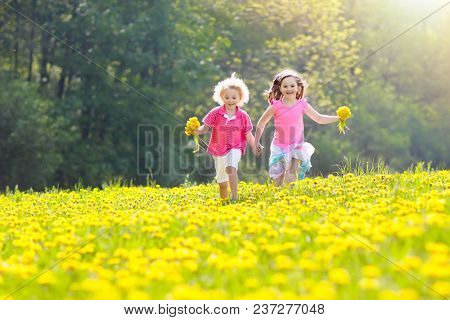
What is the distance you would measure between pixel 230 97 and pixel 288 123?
898 millimetres

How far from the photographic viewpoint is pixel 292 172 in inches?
321

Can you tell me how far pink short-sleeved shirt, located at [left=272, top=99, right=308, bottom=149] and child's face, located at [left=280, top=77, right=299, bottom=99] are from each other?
13 cm

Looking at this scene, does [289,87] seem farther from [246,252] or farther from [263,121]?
[246,252]

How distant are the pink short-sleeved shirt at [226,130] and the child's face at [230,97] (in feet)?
0.38

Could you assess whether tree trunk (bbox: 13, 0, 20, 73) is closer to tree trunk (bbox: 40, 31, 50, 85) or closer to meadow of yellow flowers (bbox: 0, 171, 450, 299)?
tree trunk (bbox: 40, 31, 50, 85)

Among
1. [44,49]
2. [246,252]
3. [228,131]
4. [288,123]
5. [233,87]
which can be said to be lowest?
[246,252]

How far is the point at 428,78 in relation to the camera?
34.9 m

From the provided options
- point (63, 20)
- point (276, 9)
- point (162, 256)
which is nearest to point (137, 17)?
point (63, 20)

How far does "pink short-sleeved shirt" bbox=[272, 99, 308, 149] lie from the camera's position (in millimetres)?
8164

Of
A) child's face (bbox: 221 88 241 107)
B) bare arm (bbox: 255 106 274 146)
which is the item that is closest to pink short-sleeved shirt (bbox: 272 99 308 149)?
bare arm (bbox: 255 106 274 146)

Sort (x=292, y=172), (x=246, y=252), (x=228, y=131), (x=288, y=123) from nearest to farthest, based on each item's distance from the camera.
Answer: (x=246, y=252) < (x=228, y=131) < (x=292, y=172) < (x=288, y=123)

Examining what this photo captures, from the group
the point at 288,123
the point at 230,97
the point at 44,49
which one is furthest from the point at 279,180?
the point at 44,49

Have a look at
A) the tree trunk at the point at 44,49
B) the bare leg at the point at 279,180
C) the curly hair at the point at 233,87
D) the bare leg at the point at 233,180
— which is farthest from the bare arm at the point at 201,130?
the tree trunk at the point at 44,49

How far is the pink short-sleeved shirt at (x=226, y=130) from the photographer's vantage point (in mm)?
7672
